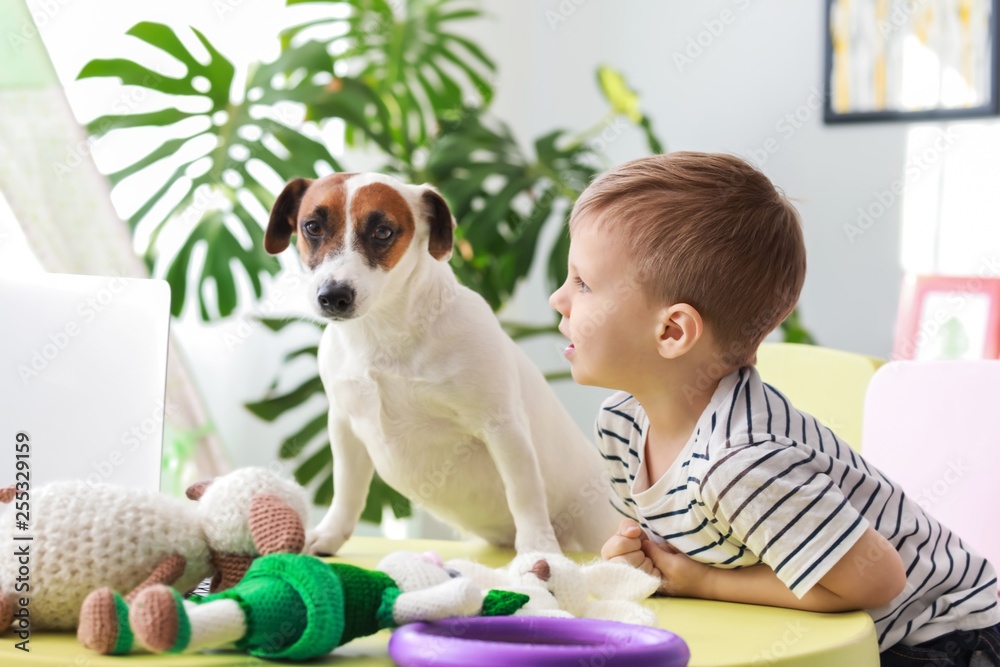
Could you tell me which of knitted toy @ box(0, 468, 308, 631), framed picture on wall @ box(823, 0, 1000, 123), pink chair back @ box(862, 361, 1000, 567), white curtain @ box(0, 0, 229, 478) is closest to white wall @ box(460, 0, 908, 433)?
framed picture on wall @ box(823, 0, 1000, 123)

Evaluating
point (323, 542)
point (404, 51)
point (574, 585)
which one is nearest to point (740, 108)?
point (404, 51)

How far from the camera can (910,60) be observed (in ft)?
8.87

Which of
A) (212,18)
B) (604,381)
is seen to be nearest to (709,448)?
(604,381)

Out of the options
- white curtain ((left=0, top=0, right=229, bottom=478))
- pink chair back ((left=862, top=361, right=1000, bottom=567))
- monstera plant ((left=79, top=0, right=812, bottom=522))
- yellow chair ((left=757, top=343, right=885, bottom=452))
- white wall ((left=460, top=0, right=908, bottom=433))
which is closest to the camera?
pink chair back ((left=862, top=361, right=1000, bottom=567))

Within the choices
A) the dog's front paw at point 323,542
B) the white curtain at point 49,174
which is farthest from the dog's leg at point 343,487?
the white curtain at point 49,174

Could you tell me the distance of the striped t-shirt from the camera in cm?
67

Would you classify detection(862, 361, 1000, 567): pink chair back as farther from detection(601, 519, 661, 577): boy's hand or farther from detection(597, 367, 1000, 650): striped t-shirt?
detection(601, 519, 661, 577): boy's hand

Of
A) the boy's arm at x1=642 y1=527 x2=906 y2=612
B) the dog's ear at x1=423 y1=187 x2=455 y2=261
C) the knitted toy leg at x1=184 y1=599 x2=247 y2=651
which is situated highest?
the dog's ear at x1=423 y1=187 x2=455 y2=261

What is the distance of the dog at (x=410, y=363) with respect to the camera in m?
0.86

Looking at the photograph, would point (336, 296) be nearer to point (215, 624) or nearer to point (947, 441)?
point (215, 624)

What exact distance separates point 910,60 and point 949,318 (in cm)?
92

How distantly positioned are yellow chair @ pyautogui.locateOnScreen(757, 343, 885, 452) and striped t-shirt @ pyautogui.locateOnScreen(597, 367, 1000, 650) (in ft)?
1.30

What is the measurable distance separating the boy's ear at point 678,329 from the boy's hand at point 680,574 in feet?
0.60

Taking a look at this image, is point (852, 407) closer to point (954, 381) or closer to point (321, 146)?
point (954, 381)
